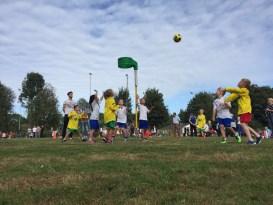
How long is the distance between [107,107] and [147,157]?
704 cm

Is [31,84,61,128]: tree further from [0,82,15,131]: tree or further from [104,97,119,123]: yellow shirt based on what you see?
[104,97,119,123]: yellow shirt

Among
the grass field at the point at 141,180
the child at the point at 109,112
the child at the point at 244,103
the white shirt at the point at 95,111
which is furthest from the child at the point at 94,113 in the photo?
the grass field at the point at 141,180

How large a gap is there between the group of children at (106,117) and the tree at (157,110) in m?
50.7

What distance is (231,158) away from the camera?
8.28 meters

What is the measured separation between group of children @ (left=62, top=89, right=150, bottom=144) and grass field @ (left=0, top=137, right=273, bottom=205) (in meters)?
6.72

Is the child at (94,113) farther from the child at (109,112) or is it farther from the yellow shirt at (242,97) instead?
the yellow shirt at (242,97)

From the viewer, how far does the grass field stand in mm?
5590

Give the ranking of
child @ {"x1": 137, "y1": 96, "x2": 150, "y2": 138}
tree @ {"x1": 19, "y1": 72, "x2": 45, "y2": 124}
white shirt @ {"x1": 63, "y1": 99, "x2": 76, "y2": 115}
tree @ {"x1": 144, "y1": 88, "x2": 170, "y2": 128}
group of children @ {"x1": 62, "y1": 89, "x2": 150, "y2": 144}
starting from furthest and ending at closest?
tree @ {"x1": 19, "y1": 72, "x2": 45, "y2": 124}
tree @ {"x1": 144, "y1": 88, "x2": 170, "y2": 128}
white shirt @ {"x1": 63, "y1": 99, "x2": 76, "y2": 115}
child @ {"x1": 137, "y1": 96, "x2": 150, "y2": 138}
group of children @ {"x1": 62, "y1": 89, "x2": 150, "y2": 144}

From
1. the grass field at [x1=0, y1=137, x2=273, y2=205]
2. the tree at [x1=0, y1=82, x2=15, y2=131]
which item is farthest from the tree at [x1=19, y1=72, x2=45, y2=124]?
the grass field at [x1=0, y1=137, x2=273, y2=205]

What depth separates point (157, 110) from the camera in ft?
243

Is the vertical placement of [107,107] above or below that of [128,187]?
above

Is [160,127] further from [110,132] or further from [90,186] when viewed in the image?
[90,186]

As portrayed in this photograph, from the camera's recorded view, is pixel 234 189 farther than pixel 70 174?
No

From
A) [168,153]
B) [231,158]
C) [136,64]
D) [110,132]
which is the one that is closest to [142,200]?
[231,158]
